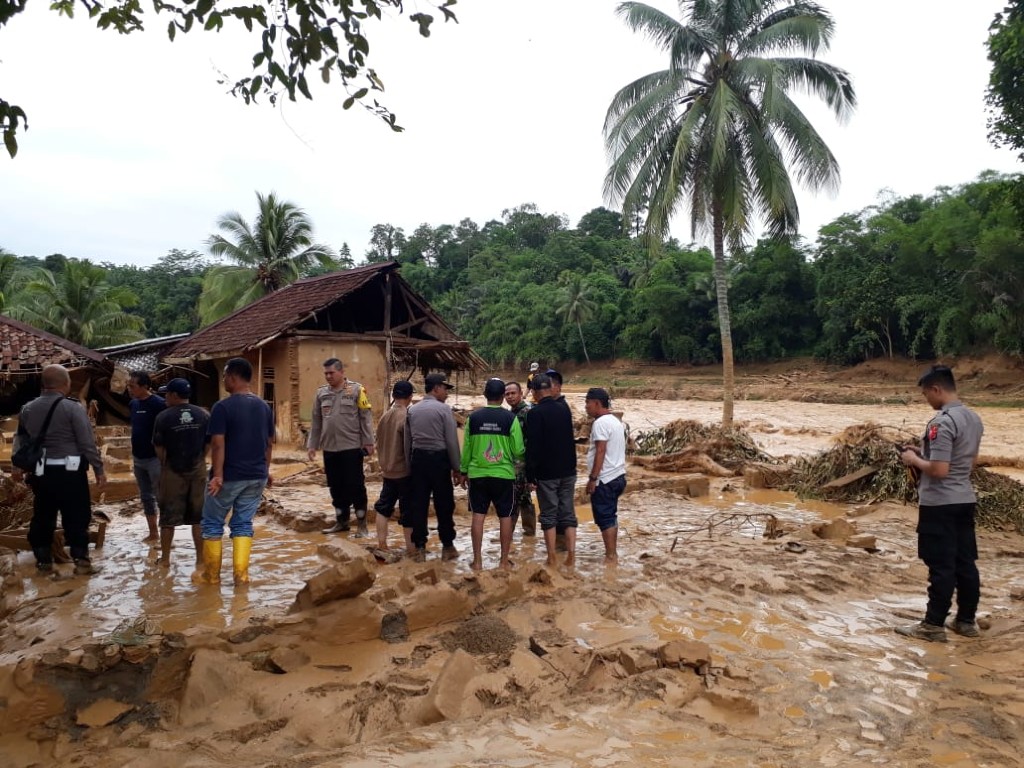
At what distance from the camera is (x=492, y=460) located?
6.17 meters

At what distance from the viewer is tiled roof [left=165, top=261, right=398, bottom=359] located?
16.9 metres

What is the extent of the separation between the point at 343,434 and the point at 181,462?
1665mm

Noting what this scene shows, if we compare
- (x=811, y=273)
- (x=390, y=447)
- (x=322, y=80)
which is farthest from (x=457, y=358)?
(x=811, y=273)

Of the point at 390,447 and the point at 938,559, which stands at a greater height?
the point at 390,447

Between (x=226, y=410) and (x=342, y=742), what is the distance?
2.92 m

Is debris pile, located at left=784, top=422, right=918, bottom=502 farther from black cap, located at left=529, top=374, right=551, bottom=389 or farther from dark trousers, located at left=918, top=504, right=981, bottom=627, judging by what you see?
black cap, located at left=529, top=374, right=551, bottom=389

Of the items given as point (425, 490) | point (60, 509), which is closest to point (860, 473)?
point (425, 490)

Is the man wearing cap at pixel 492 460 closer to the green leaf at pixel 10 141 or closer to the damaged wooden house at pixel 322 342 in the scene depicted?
the green leaf at pixel 10 141

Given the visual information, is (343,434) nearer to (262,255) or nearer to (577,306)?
(262,255)

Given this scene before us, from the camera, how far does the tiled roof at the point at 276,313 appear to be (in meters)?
16.9

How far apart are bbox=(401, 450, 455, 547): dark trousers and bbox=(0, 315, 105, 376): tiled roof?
13.9m

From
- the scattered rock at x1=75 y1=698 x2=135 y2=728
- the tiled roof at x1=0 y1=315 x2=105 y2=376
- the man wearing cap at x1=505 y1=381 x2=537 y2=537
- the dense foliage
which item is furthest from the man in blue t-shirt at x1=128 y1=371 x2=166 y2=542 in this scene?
the dense foliage

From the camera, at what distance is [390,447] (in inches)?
264

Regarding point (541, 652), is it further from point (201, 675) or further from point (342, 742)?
point (201, 675)
